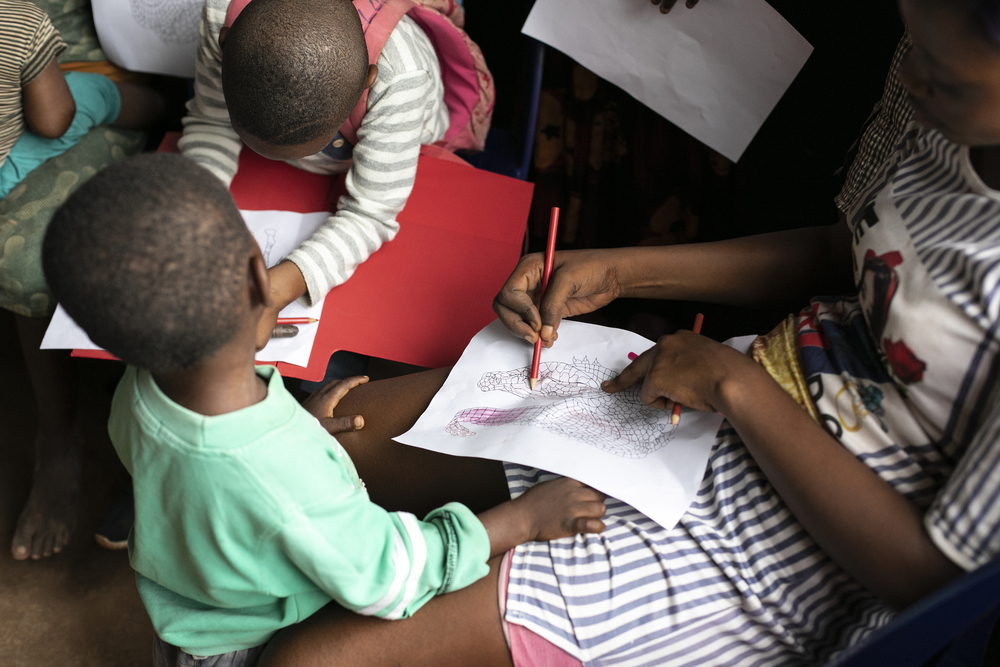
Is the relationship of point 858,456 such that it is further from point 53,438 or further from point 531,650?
point 53,438

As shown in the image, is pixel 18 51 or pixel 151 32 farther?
pixel 151 32

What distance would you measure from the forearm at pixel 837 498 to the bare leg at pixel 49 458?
53.5 inches

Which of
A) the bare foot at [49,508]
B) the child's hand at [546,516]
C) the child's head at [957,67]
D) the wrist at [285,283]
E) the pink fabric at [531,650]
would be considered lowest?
the bare foot at [49,508]

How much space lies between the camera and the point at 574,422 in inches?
35.4

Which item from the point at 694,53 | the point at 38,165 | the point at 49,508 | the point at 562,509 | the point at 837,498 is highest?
the point at 694,53

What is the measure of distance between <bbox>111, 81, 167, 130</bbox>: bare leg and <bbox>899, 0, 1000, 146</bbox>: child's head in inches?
56.3

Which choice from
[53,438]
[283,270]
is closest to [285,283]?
[283,270]

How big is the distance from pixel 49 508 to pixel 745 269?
4.76 ft

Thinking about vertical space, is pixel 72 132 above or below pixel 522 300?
below

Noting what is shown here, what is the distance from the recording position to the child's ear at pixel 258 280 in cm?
62

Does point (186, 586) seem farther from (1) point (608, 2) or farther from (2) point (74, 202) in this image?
(1) point (608, 2)

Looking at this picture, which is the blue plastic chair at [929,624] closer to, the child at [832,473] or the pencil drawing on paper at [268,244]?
the child at [832,473]

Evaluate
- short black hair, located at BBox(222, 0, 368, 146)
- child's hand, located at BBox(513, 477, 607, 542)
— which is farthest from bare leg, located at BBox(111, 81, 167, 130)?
child's hand, located at BBox(513, 477, 607, 542)

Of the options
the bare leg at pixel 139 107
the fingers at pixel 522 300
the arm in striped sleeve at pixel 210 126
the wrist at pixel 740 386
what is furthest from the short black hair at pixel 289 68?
the wrist at pixel 740 386
